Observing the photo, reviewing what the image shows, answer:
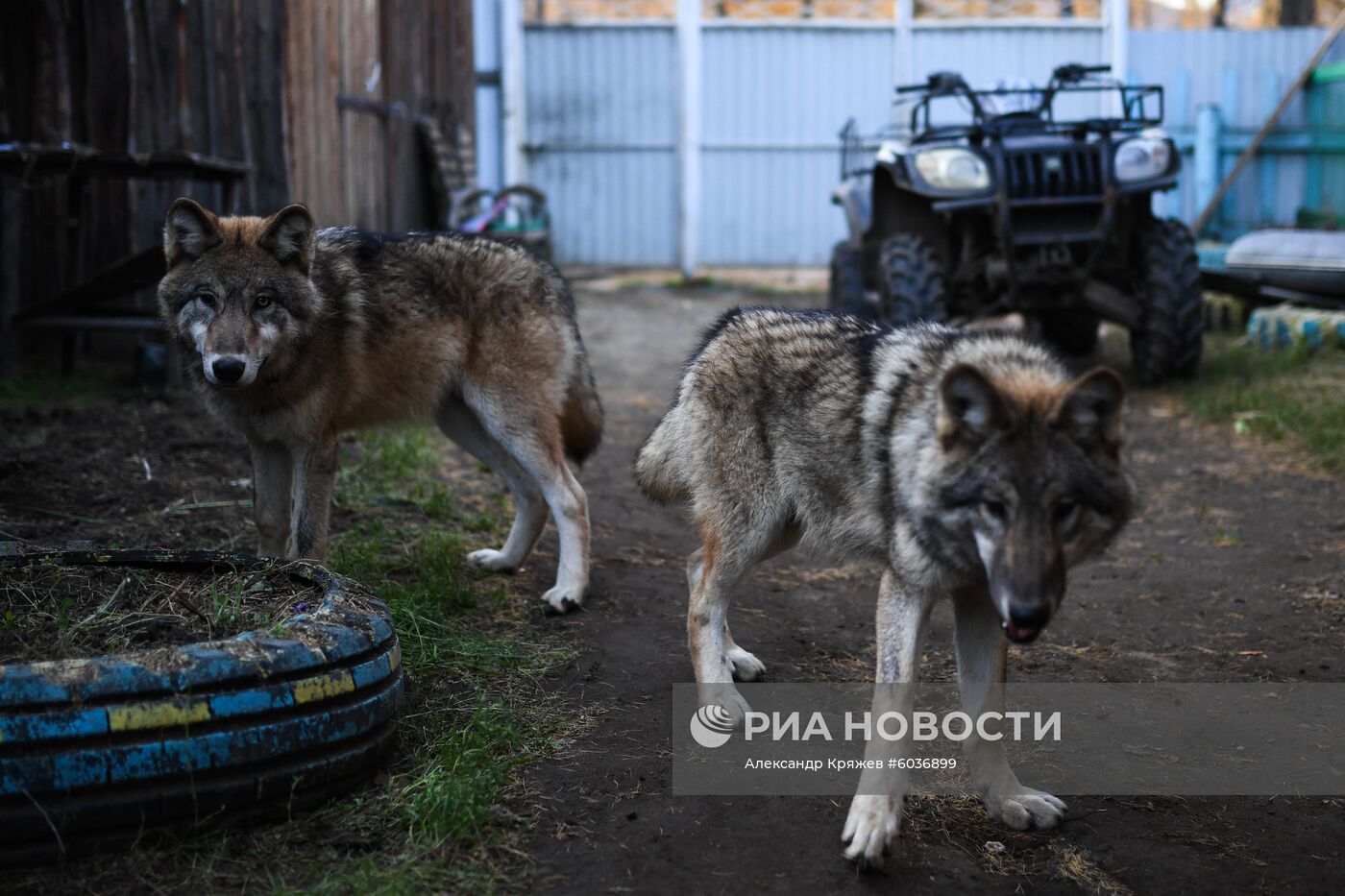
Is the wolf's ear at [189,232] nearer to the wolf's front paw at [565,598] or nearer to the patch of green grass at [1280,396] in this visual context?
the wolf's front paw at [565,598]

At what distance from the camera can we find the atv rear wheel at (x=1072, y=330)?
10367 millimetres

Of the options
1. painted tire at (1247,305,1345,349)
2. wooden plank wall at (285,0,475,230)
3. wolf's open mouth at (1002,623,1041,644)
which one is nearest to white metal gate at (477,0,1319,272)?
wooden plank wall at (285,0,475,230)

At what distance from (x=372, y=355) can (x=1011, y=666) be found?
286cm

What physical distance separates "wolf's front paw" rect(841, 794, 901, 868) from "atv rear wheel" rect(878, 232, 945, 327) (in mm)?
6242

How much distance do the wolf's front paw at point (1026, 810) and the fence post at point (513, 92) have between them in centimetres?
1653

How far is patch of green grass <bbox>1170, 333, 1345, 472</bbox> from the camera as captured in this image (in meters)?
7.90

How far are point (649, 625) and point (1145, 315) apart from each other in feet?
20.2

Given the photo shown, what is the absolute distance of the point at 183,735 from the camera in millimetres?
2840

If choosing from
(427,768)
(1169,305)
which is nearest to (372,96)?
(1169,305)

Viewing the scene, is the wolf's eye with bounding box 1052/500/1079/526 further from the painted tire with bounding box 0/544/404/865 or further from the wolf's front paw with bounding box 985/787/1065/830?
the painted tire with bounding box 0/544/404/865

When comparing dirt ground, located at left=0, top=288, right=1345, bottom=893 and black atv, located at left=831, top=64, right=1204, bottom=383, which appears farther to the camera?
black atv, located at left=831, top=64, right=1204, bottom=383

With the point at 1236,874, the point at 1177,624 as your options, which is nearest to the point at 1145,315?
the point at 1177,624

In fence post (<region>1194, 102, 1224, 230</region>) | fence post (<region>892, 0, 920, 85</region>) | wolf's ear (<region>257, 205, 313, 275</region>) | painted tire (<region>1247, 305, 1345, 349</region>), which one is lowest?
painted tire (<region>1247, 305, 1345, 349</region>)

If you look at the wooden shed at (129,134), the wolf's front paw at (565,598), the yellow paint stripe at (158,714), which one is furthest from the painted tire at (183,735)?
the wooden shed at (129,134)
